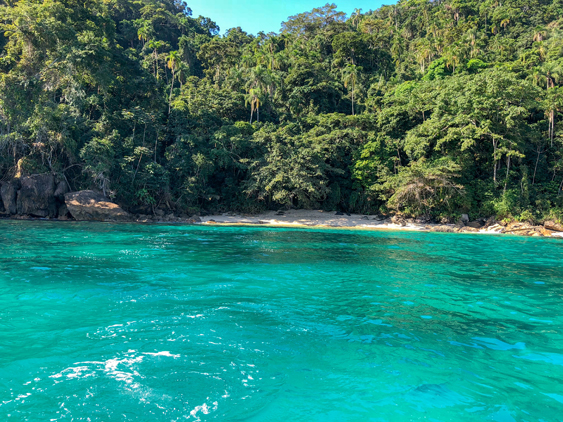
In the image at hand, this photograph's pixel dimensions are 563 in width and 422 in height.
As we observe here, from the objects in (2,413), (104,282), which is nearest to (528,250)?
(104,282)

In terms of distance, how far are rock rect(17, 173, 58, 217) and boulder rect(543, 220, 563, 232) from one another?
126 feet

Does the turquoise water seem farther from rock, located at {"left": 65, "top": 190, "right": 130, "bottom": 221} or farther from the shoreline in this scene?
Result: rock, located at {"left": 65, "top": 190, "right": 130, "bottom": 221}

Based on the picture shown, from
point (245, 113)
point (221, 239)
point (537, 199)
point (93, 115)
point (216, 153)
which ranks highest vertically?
point (245, 113)

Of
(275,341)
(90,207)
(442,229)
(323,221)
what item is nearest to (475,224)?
(442,229)

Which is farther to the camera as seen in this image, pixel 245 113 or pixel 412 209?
pixel 245 113

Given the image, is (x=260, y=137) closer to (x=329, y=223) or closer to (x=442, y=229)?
(x=329, y=223)

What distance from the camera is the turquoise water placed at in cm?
414

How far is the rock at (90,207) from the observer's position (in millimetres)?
26766

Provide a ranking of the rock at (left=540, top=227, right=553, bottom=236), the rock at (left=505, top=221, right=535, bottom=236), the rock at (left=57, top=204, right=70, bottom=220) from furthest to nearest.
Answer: the rock at (left=57, top=204, right=70, bottom=220)
the rock at (left=505, top=221, right=535, bottom=236)
the rock at (left=540, top=227, right=553, bottom=236)

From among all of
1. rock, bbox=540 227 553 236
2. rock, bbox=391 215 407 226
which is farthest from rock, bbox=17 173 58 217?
rock, bbox=540 227 553 236

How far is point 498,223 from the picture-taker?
26453 mm

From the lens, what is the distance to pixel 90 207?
1055 inches

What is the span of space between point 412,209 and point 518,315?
22751 millimetres

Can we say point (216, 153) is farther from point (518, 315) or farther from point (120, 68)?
point (518, 315)
